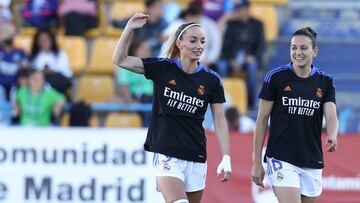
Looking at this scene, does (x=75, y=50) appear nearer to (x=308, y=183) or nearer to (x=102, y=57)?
(x=102, y=57)

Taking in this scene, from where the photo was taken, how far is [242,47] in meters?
16.4

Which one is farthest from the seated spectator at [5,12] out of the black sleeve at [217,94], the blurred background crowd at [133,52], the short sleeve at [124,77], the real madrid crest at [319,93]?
the real madrid crest at [319,93]

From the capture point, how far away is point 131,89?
15.2 m

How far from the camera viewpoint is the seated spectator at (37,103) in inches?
561

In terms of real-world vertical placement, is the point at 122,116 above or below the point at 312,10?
below

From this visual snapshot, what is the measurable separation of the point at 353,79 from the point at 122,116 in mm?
4367

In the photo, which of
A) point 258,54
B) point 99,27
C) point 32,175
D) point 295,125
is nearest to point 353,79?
point 258,54

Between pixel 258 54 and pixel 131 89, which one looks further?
pixel 258 54

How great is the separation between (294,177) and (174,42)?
149 cm

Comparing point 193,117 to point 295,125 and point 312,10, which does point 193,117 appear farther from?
point 312,10

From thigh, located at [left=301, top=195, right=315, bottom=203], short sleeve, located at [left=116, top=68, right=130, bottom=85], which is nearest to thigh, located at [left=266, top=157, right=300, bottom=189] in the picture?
thigh, located at [left=301, top=195, right=315, bottom=203]

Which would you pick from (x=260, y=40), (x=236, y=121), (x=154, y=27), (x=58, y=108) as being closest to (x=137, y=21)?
(x=236, y=121)

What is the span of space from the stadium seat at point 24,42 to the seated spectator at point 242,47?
2.95m

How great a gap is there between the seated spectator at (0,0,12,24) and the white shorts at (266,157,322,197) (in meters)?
8.02
